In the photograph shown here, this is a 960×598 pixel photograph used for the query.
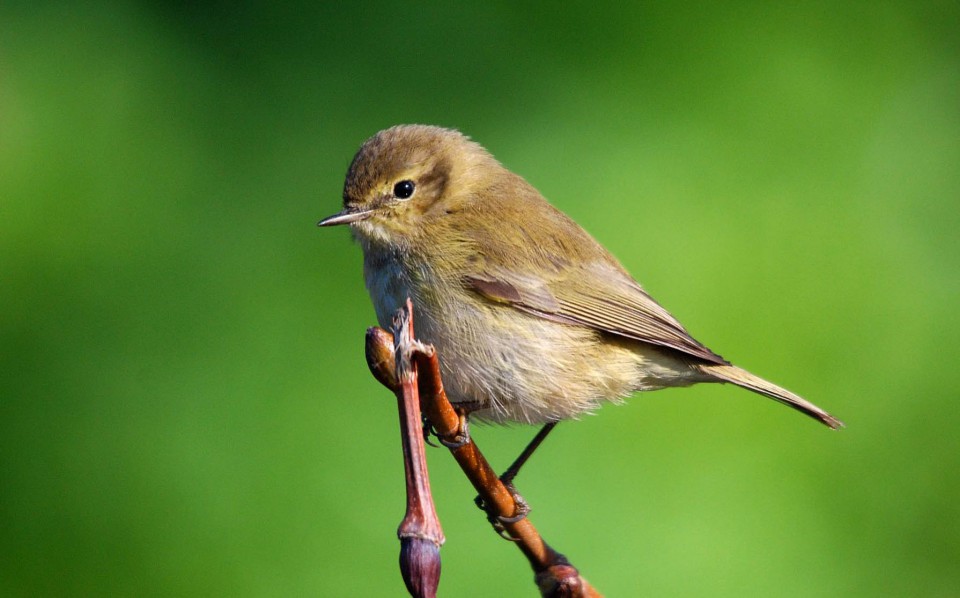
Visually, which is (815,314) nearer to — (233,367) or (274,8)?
(233,367)

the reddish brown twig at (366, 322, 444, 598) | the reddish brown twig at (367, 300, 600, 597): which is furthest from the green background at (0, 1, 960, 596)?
the reddish brown twig at (366, 322, 444, 598)

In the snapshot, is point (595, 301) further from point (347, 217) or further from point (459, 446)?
point (459, 446)

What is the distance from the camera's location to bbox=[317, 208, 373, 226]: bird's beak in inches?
105

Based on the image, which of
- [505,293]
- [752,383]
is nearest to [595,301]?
[505,293]

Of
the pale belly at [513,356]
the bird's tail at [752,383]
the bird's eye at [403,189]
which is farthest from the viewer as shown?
the bird's eye at [403,189]

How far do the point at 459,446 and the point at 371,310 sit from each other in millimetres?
1468

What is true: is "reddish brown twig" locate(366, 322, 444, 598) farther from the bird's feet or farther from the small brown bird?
the small brown bird

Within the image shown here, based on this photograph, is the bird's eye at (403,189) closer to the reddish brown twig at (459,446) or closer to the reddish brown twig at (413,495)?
the reddish brown twig at (459,446)

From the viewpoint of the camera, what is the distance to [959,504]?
10.2ft

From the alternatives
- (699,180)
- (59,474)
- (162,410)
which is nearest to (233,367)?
(162,410)

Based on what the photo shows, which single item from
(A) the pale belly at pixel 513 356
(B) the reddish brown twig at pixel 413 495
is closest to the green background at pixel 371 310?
(A) the pale belly at pixel 513 356

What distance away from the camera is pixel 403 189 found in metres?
2.81

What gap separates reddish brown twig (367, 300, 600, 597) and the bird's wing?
78cm

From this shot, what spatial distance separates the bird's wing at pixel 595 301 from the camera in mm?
2568
